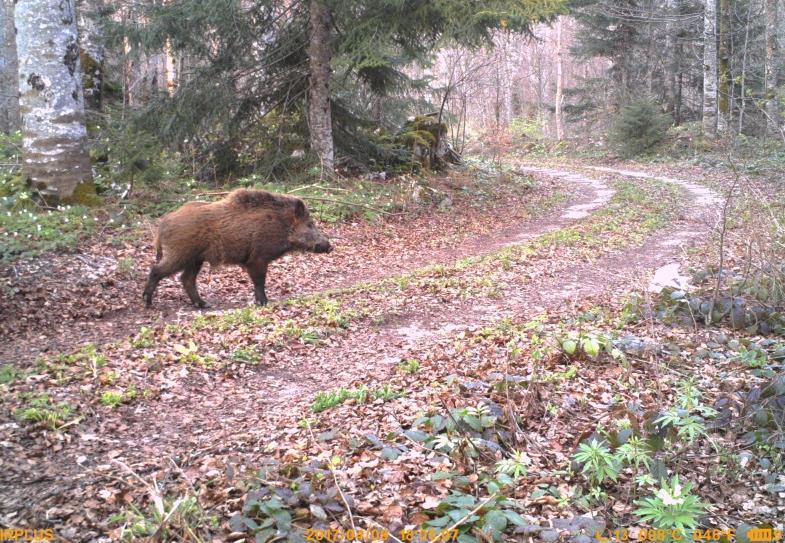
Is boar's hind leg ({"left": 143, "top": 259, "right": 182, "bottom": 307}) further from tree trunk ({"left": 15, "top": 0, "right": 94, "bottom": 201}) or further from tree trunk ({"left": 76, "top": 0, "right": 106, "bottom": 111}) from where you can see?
tree trunk ({"left": 76, "top": 0, "right": 106, "bottom": 111})

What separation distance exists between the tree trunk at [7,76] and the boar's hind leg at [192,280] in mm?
12998

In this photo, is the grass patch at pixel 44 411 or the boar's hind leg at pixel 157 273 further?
the boar's hind leg at pixel 157 273

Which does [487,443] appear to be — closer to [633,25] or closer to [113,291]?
[113,291]

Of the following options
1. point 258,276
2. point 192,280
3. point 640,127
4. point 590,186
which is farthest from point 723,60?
point 192,280

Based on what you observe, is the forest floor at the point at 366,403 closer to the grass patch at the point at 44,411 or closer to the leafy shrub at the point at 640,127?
the grass patch at the point at 44,411

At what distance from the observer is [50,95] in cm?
1172

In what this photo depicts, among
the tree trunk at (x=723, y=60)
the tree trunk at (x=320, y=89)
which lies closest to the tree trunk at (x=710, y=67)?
the tree trunk at (x=723, y=60)

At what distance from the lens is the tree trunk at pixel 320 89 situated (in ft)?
53.8

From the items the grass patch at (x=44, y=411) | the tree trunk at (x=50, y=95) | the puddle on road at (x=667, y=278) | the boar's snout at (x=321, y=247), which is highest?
the tree trunk at (x=50, y=95)

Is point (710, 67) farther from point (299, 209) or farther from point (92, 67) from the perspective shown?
point (92, 67)

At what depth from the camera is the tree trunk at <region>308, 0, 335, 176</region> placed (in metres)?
16.4

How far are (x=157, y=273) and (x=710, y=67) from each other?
29765mm

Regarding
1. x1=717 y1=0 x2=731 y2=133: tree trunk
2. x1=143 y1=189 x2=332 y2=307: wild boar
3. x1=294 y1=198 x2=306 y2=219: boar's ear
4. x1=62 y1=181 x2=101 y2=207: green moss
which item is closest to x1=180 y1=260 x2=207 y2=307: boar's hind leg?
x1=143 y1=189 x2=332 y2=307: wild boar

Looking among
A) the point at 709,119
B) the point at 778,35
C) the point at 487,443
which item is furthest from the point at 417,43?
the point at 709,119
